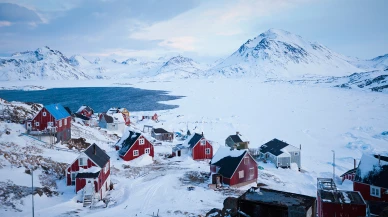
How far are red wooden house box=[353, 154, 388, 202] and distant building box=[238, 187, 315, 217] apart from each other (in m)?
17.7

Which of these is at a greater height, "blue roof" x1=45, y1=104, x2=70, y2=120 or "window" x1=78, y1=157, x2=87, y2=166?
"blue roof" x1=45, y1=104, x2=70, y2=120

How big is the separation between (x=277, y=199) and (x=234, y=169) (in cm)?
1964

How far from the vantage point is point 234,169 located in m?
35.0

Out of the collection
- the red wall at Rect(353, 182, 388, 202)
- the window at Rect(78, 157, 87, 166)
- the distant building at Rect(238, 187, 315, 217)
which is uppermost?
the distant building at Rect(238, 187, 315, 217)

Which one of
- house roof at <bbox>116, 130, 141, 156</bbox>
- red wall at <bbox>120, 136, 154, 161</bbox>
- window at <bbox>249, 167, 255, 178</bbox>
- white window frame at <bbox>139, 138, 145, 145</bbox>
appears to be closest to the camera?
window at <bbox>249, 167, 255, 178</bbox>

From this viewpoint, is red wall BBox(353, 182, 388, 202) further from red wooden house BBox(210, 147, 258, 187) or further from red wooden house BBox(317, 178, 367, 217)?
red wooden house BBox(210, 147, 258, 187)

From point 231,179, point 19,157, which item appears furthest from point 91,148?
point 231,179

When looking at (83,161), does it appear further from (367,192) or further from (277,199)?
(367,192)

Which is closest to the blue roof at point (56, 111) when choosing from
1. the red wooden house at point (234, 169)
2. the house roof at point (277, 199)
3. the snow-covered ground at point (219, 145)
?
the snow-covered ground at point (219, 145)

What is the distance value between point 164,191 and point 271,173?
18.3 meters

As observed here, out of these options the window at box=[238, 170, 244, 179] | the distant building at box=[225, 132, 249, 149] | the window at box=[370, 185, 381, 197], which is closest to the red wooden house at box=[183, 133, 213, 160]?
the distant building at box=[225, 132, 249, 149]

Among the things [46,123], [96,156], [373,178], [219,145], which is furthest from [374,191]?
[46,123]

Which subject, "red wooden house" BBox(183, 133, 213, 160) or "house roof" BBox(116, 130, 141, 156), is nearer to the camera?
"house roof" BBox(116, 130, 141, 156)

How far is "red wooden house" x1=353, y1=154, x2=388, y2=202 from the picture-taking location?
28.8 m
